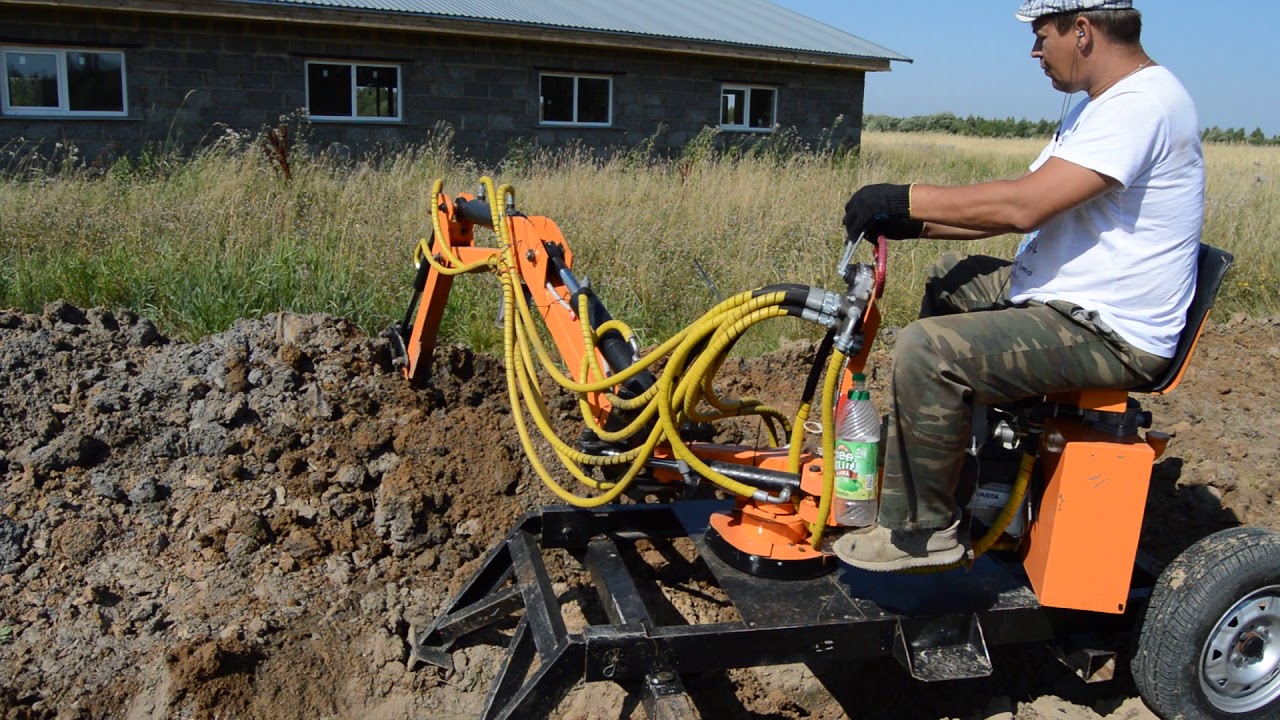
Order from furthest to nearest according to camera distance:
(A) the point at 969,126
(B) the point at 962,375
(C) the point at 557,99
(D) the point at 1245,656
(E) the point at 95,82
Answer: (A) the point at 969,126
(C) the point at 557,99
(E) the point at 95,82
(D) the point at 1245,656
(B) the point at 962,375

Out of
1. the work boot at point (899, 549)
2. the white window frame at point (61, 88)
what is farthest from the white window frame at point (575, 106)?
the work boot at point (899, 549)

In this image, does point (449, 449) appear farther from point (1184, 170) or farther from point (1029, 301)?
point (1184, 170)

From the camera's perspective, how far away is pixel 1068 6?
312 cm

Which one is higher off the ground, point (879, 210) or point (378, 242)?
point (879, 210)

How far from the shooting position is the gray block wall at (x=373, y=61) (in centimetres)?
1243

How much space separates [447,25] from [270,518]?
1044cm

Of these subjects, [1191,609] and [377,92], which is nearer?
[1191,609]

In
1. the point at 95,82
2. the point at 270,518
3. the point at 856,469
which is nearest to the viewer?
the point at 856,469

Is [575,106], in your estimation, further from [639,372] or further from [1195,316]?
[1195,316]

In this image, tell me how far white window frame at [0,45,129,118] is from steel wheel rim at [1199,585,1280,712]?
42.1 ft

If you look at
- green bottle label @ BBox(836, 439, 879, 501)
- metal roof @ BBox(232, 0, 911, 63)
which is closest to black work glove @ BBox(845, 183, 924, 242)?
green bottle label @ BBox(836, 439, 879, 501)

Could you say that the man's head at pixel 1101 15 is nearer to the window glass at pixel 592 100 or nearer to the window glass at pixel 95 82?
the window glass at pixel 95 82

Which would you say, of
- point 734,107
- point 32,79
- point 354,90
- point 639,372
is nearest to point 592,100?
point 734,107

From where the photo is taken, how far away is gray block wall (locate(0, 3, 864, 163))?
12430mm
